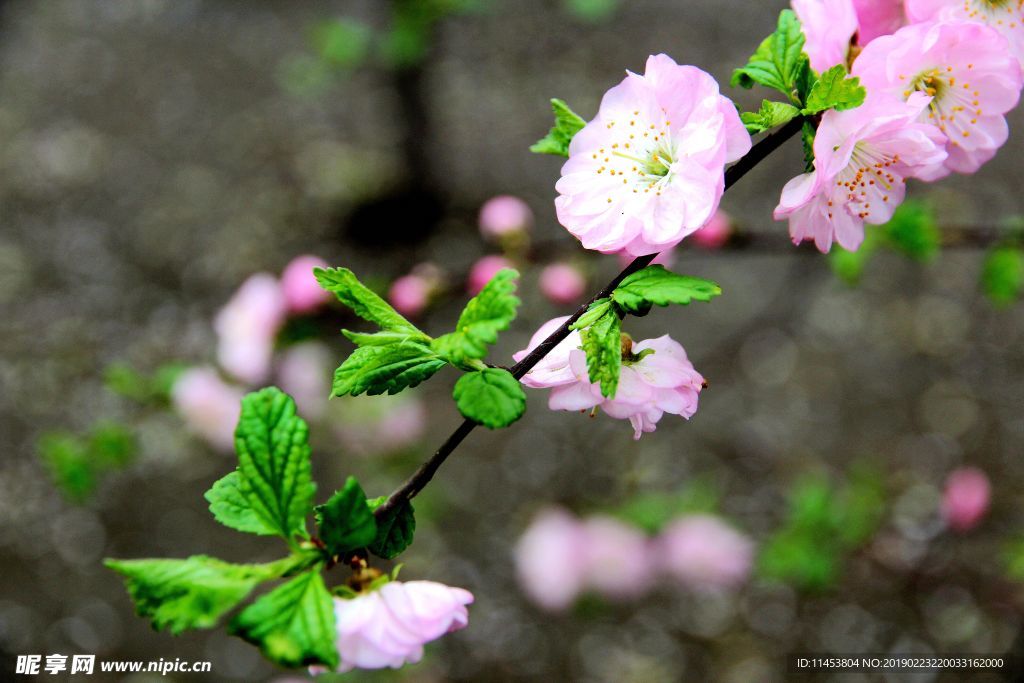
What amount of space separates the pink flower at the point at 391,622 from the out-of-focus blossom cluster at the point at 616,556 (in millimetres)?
1023

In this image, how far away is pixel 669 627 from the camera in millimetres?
1744

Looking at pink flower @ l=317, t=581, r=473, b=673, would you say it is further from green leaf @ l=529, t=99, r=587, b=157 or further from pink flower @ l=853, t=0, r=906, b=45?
pink flower @ l=853, t=0, r=906, b=45

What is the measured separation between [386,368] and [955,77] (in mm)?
449

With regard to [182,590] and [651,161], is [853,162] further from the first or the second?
[182,590]

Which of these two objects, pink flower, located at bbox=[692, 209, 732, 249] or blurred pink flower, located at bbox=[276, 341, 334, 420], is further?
blurred pink flower, located at bbox=[276, 341, 334, 420]

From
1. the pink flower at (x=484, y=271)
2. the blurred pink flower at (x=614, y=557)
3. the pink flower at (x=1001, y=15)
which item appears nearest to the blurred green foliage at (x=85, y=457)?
the pink flower at (x=484, y=271)

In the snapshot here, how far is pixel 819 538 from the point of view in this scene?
5.11ft

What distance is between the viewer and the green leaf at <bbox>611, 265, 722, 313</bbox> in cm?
47

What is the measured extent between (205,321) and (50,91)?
1.22m

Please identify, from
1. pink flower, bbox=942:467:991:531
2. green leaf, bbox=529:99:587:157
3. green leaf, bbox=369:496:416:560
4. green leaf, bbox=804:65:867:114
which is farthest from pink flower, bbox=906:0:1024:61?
pink flower, bbox=942:467:991:531

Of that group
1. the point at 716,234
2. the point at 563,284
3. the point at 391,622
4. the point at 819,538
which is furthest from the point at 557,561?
the point at 391,622

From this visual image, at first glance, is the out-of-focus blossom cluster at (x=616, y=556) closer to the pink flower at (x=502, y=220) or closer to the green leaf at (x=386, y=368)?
the pink flower at (x=502, y=220)

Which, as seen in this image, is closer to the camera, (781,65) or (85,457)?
(781,65)

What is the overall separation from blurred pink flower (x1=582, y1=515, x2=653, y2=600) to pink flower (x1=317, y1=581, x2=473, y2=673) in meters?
1.02
